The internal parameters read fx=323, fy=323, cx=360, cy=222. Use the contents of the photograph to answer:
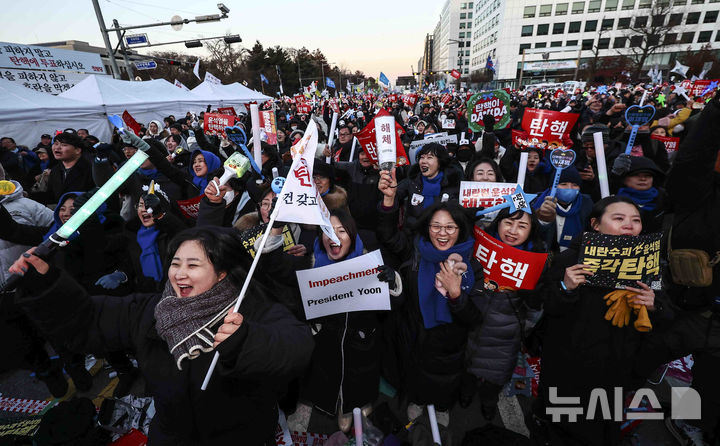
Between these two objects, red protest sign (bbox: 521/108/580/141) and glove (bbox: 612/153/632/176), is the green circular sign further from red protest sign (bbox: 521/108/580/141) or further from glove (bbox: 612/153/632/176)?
glove (bbox: 612/153/632/176)

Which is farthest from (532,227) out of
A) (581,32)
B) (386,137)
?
(581,32)

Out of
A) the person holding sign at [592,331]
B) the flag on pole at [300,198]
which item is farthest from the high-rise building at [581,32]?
the flag on pole at [300,198]

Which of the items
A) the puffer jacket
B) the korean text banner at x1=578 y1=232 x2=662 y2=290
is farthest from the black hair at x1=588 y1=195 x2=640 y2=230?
the puffer jacket

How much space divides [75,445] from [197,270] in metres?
1.93

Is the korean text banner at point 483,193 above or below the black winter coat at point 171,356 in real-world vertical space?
above

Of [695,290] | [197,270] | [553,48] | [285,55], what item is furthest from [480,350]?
[553,48]

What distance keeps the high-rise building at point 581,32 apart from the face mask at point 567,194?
59350 millimetres

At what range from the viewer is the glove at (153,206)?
2.70m

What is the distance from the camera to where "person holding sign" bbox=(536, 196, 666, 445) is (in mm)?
2090

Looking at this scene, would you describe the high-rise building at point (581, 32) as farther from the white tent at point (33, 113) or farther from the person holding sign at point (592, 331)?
the person holding sign at point (592, 331)

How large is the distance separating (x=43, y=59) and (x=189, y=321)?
19.4 metres

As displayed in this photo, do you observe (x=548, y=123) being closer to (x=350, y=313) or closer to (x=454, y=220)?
(x=454, y=220)

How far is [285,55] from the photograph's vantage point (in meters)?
55.0

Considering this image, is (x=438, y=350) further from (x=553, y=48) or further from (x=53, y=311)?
(x=553, y=48)
